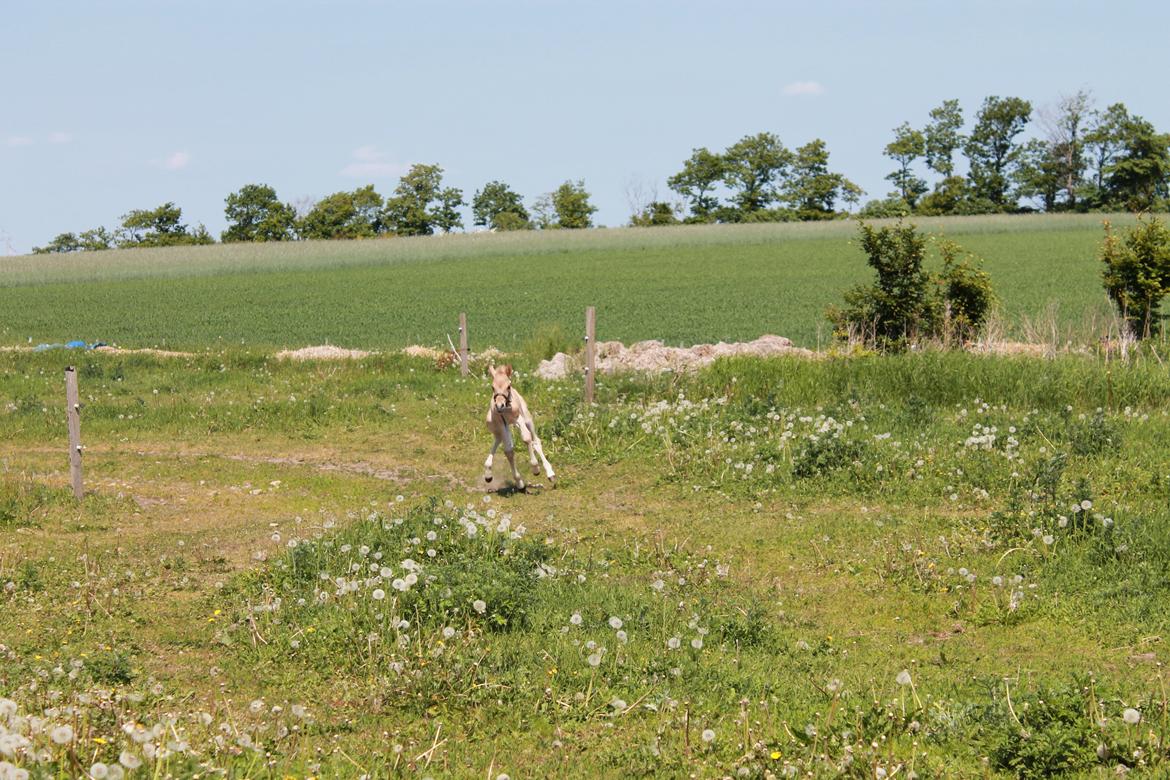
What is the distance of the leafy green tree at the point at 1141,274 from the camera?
2491 centimetres

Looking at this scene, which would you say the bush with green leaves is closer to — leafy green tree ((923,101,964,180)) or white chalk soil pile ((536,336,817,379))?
white chalk soil pile ((536,336,817,379))

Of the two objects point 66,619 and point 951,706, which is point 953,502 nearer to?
point 951,706

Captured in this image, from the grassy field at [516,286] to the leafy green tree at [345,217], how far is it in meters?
25.1

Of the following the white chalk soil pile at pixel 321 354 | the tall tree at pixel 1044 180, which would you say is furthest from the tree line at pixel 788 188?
the white chalk soil pile at pixel 321 354

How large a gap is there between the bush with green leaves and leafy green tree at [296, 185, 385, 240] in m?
92.8

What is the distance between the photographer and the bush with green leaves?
23.8m

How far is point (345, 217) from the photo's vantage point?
374ft

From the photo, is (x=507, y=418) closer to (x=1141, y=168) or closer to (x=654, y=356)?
(x=654, y=356)

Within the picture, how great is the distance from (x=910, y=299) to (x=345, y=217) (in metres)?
95.9

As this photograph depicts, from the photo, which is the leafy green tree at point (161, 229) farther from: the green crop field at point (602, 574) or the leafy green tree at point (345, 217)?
the green crop field at point (602, 574)

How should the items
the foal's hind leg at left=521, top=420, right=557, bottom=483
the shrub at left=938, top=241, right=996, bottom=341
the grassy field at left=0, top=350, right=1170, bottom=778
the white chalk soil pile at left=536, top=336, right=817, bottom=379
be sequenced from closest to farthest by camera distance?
1. the grassy field at left=0, top=350, right=1170, bottom=778
2. the foal's hind leg at left=521, top=420, right=557, bottom=483
3. the white chalk soil pile at left=536, top=336, right=817, bottom=379
4. the shrub at left=938, top=241, right=996, bottom=341

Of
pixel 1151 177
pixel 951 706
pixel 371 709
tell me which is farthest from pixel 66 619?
pixel 1151 177

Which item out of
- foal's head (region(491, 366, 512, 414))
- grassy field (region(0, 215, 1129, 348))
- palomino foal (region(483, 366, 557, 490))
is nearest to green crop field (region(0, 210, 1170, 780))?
palomino foal (region(483, 366, 557, 490))

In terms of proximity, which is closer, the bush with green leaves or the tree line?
the bush with green leaves
